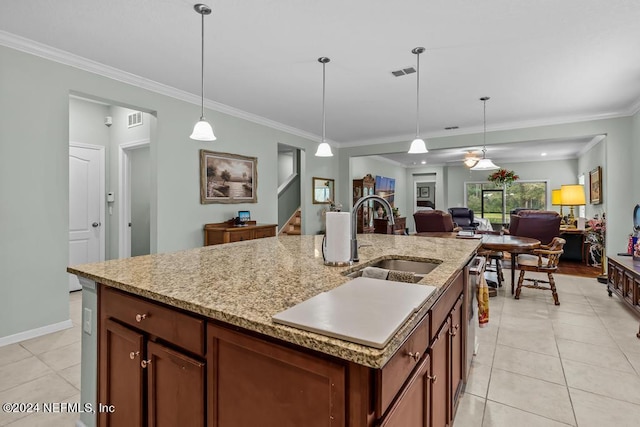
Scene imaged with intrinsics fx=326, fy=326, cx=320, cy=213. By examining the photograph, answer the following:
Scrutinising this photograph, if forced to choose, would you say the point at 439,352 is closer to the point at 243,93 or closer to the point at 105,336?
the point at 105,336

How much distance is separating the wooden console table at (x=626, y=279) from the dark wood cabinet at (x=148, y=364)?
11.9 ft

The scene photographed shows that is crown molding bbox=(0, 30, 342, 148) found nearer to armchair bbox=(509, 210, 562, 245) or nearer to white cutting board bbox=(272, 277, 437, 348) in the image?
white cutting board bbox=(272, 277, 437, 348)

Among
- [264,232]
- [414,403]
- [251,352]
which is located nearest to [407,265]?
[414,403]

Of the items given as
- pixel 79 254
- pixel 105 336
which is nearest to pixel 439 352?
pixel 105 336

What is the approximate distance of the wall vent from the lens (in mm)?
4422

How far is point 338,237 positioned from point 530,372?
1.87 m

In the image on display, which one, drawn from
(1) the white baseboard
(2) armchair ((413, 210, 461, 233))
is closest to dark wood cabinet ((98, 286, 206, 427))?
(1) the white baseboard

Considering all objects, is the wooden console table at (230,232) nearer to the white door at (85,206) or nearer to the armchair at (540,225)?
the white door at (85,206)

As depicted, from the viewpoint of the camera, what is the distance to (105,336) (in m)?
1.41

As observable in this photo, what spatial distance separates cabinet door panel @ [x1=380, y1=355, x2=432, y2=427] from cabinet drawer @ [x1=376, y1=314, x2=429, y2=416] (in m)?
0.03

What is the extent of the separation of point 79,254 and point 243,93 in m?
3.08

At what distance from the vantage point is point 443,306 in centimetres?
135

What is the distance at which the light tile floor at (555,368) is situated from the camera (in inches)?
72.1

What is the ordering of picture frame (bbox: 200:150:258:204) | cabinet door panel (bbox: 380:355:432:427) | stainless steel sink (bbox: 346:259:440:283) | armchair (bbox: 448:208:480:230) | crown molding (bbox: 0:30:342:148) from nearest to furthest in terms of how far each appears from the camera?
cabinet door panel (bbox: 380:355:432:427), stainless steel sink (bbox: 346:259:440:283), crown molding (bbox: 0:30:342:148), picture frame (bbox: 200:150:258:204), armchair (bbox: 448:208:480:230)
